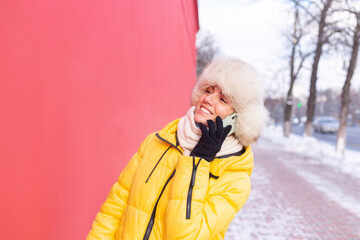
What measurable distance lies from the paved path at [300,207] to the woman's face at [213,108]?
3.25m

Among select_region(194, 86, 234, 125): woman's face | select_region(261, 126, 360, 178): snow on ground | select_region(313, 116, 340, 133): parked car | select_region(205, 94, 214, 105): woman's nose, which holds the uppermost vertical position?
select_region(205, 94, 214, 105): woman's nose

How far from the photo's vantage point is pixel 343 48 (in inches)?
500

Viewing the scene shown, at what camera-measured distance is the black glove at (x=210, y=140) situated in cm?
147

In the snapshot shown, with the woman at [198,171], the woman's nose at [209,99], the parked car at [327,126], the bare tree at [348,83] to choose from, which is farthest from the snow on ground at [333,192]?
the parked car at [327,126]

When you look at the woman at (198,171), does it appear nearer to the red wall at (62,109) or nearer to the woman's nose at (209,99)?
the woman's nose at (209,99)

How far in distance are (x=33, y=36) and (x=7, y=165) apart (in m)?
0.52

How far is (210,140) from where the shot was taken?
146 centimetres

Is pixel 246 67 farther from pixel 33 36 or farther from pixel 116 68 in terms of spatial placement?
pixel 116 68

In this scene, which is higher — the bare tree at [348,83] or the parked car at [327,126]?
the bare tree at [348,83]

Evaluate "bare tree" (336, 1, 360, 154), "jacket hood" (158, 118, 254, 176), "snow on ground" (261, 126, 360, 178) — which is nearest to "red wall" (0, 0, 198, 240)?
"jacket hood" (158, 118, 254, 176)

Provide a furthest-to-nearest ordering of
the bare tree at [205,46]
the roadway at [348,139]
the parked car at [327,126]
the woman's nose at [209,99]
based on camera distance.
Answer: the bare tree at [205,46] < the parked car at [327,126] < the roadway at [348,139] < the woman's nose at [209,99]

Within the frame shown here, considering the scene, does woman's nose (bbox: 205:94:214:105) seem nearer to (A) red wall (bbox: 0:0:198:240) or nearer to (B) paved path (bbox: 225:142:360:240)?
(A) red wall (bbox: 0:0:198:240)

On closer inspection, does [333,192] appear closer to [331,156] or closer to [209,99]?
[331,156]

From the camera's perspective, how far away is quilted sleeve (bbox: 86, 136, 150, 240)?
1.69 m
